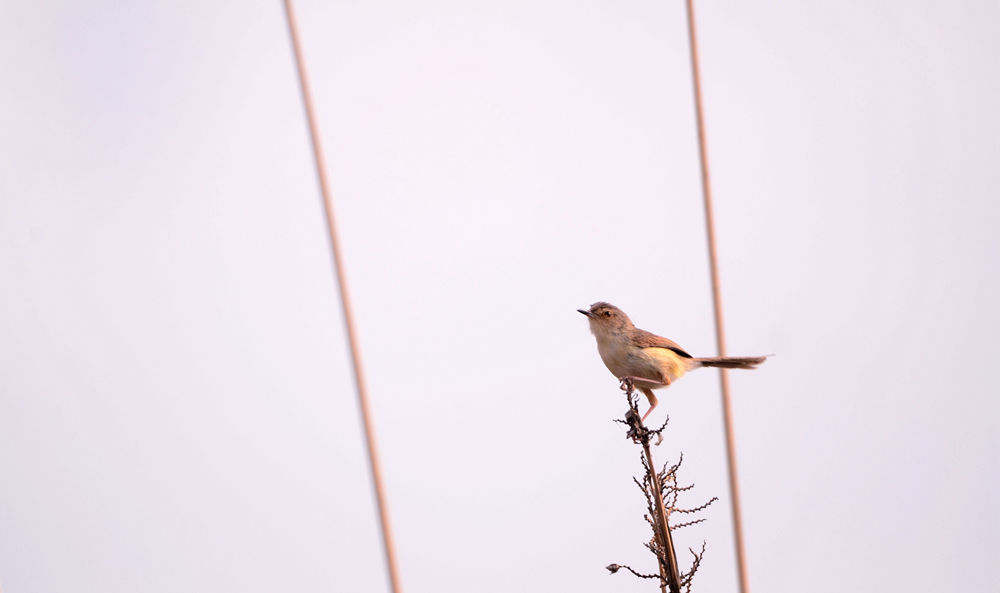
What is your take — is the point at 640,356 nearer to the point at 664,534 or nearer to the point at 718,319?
the point at 718,319

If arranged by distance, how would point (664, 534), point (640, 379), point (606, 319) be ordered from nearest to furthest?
1. point (664, 534)
2. point (640, 379)
3. point (606, 319)

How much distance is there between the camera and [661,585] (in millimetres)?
2254

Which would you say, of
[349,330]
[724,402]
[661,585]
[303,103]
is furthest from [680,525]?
[303,103]

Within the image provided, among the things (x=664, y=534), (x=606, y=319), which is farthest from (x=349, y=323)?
(x=664, y=534)

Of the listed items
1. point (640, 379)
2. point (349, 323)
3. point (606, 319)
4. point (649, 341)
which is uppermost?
point (349, 323)

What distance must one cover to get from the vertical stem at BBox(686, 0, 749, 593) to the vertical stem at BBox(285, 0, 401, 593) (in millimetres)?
1374

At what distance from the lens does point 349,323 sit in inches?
138

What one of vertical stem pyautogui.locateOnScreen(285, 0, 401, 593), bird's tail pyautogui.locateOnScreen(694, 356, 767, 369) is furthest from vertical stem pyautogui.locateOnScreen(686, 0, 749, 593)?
vertical stem pyautogui.locateOnScreen(285, 0, 401, 593)

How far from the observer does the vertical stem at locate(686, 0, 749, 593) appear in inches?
131

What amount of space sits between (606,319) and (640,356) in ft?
0.72

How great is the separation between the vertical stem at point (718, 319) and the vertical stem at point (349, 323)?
1374 millimetres

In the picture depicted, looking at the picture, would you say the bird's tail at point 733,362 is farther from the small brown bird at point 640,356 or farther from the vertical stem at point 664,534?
the vertical stem at point 664,534

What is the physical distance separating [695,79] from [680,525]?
7.25ft

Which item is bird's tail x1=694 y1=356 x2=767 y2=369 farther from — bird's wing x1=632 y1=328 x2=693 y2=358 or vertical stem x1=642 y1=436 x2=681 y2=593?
vertical stem x1=642 y1=436 x2=681 y2=593
